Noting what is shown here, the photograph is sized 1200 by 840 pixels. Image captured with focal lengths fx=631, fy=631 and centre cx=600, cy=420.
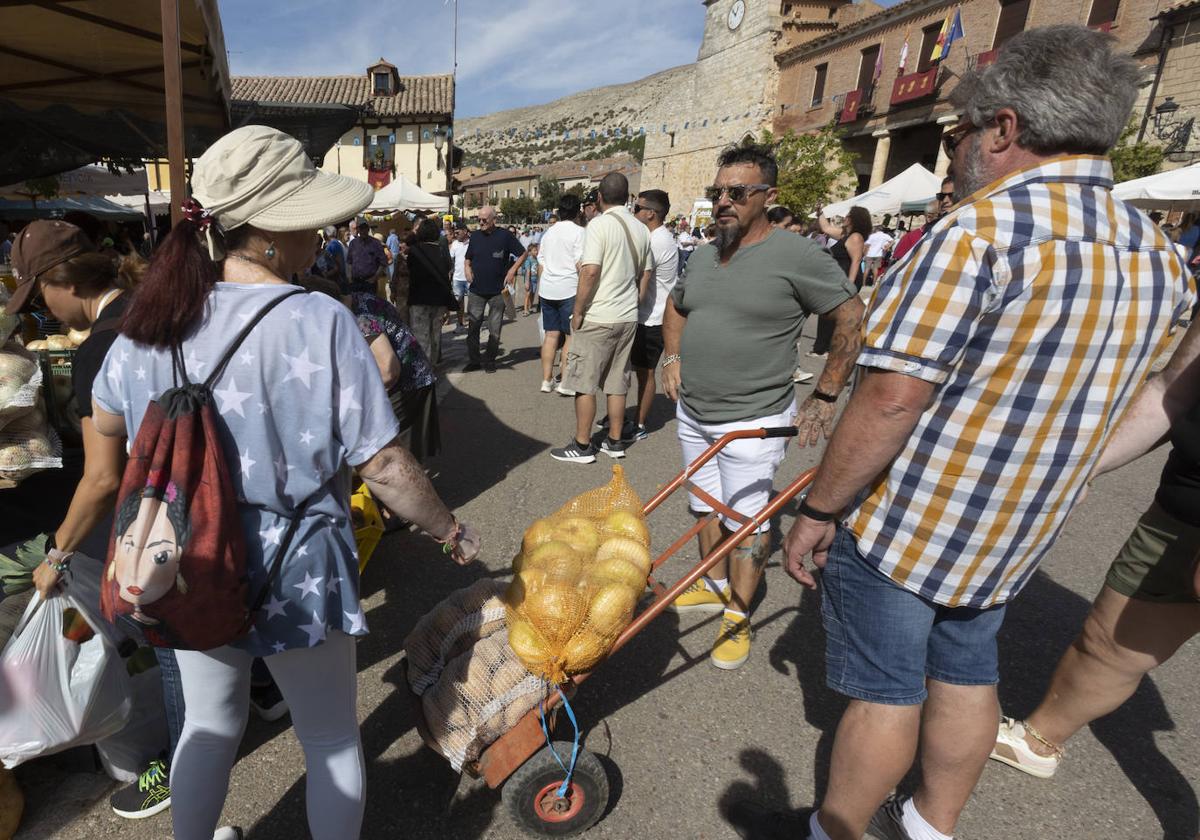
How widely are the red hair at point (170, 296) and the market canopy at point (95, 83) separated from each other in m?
2.93

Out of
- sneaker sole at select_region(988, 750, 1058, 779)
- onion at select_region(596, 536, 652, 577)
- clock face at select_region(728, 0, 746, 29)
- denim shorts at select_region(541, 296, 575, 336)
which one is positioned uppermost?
clock face at select_region(728, 0, 746, 29)

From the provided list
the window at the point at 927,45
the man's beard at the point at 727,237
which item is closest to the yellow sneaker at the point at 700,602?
the man's beard at the point at 727,237

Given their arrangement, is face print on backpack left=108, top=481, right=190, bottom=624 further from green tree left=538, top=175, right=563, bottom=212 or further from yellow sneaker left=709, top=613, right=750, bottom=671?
green tree left=538, top=175, right=563, bottom=212

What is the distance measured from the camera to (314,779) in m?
1.56

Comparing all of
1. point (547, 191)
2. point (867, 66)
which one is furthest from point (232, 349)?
point (547, 191)

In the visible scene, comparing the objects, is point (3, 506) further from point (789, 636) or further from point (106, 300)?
point (789, 636)

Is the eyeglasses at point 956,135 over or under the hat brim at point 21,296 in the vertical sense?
over

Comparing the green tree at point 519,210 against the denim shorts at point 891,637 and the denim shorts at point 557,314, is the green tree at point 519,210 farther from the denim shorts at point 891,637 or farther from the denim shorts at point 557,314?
the denim shorts at point 891,637

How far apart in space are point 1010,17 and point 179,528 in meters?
35.1

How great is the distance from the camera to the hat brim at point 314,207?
135 cm

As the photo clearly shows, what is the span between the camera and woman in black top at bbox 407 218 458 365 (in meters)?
6.95

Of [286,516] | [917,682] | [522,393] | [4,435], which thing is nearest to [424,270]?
[522,393]

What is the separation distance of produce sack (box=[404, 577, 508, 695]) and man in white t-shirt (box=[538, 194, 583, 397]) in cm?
431

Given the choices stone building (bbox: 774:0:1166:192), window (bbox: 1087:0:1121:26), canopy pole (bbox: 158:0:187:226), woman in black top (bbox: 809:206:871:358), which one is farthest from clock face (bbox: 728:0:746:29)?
canopy pole (bbox: 158:0:187:226)
